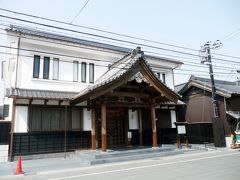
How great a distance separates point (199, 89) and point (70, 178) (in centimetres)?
1762

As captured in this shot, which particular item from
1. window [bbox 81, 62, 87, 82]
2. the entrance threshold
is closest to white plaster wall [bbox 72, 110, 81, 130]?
the entrance threshold

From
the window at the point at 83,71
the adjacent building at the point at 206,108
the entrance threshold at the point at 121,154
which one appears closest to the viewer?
the entrance threshold at the point at 121,154

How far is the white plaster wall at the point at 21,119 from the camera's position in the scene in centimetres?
1281

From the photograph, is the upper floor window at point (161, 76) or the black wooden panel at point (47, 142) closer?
the black wooden panel at point (47, 142)

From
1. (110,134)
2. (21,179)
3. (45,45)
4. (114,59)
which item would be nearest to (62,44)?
(45,45)

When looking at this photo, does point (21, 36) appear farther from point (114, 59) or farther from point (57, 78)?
point (114, 59)

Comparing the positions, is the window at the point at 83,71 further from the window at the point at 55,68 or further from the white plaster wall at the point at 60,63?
the window at the point at 55,68

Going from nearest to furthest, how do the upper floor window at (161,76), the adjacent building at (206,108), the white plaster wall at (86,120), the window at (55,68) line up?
the white plaster wall at (86,120)
the window at (55,68)
the adjacent building at (206,108)
the upper floor window at (161,76)

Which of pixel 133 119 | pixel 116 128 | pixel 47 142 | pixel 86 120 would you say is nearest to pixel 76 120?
pixel 86 120

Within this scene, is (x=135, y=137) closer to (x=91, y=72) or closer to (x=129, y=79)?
(x=129, y=79)

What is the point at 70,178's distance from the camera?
26.3ft

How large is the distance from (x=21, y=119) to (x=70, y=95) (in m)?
3.59

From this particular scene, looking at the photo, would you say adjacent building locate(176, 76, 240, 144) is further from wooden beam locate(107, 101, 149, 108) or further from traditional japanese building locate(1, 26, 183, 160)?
wooden beam locate(107, 101, 149, 108)

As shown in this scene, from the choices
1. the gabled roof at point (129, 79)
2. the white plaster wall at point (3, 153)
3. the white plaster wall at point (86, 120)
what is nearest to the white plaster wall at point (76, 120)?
the white plaster wall at point (86, 120)
